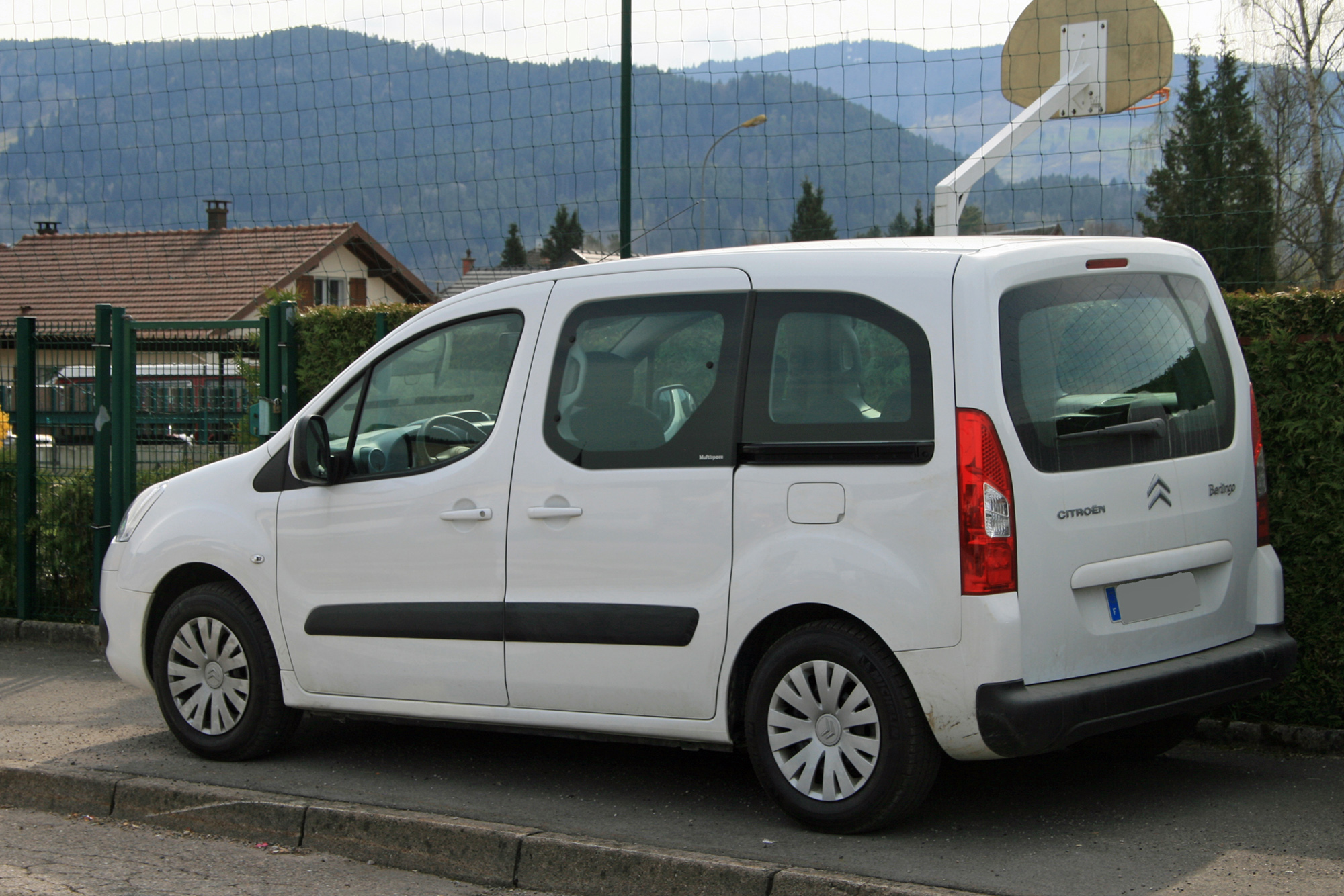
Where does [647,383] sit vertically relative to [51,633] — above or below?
above

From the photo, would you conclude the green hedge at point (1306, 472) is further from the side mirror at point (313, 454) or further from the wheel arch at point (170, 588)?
the wheel arch at point (170, 588)

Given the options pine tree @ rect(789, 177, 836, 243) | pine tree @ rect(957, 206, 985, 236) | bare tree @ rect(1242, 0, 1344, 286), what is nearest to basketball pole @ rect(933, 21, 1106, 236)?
pine tree @ rect(957, 206, 985, 236)

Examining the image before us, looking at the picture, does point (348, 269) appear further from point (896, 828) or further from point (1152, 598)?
point (1152, 598)

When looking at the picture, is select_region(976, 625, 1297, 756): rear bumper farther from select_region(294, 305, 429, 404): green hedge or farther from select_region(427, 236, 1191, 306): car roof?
select_region(294, 305, 429, 404): green hedge

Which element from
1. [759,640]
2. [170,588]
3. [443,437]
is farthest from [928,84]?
[170,588]

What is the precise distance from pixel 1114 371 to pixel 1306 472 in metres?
1.62

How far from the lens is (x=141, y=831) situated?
522 centimetres

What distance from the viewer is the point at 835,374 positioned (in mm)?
4547

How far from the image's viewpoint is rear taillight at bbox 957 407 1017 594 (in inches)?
163

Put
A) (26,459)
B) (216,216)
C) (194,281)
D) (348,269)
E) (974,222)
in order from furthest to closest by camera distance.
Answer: (216,216)
(194,281)
(348,269)
(974,222)
(26,459)

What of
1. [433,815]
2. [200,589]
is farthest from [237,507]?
[433,815]

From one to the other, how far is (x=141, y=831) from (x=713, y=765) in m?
2.19

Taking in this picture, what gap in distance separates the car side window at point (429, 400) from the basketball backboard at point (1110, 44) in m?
4.27

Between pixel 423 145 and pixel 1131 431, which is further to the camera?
pixel 423 145
